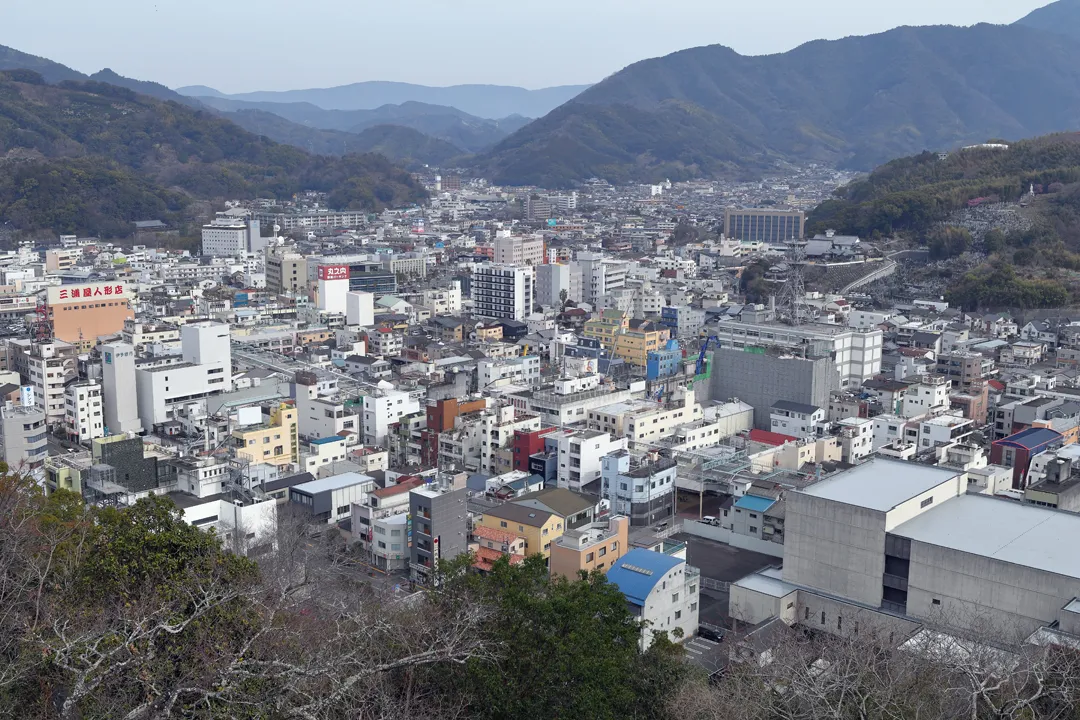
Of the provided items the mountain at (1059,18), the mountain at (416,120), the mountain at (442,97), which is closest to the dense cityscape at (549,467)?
the mountain at (416,120)

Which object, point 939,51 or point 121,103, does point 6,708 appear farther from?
point 939,51

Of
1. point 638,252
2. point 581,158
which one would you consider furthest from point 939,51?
point 638,252

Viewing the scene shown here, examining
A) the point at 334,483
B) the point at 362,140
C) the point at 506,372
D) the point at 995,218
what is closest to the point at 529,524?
the point at 334,483

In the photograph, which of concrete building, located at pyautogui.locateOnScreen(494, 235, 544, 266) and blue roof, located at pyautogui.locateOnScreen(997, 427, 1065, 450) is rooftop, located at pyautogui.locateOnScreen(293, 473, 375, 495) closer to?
blue roof, located at pyautogui.locateOnScreen(997, 427, 1065, 450)

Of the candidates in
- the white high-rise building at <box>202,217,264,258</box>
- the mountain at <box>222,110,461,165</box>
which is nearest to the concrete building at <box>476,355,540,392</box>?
the white high-rise building at <box>202,217,264,258</box>

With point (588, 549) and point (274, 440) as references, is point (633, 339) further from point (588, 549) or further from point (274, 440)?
point (588, 549)

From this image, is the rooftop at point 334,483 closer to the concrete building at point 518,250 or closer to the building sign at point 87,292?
the building sign at point 87,292
